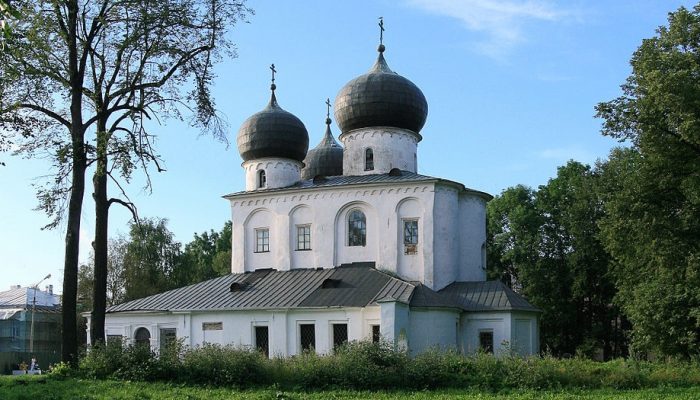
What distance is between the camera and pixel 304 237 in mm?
29844

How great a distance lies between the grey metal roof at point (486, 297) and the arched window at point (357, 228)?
353 cm

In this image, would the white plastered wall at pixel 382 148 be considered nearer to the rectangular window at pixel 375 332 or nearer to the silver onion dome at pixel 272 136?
the silver onion dome at pixel 272 136

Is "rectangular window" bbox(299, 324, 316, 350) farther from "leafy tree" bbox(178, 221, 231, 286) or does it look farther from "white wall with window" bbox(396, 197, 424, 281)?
"leafy tree" bbox(178, 221, 231, 286)

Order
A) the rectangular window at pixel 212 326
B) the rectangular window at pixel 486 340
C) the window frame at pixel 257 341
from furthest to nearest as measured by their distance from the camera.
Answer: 1. the rectangular window at pixel 212 326
2. the window frame at pixel 257 341
3. the rectangular window at pixel 486 340

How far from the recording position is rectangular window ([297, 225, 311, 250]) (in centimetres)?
2971

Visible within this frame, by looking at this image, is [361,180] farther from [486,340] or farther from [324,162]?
[486,340]

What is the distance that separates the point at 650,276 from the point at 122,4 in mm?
16886

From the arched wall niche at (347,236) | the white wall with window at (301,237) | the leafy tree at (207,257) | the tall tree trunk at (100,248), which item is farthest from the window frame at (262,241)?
the leafy tree at (207,257)

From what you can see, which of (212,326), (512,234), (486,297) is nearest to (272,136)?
(212,326)

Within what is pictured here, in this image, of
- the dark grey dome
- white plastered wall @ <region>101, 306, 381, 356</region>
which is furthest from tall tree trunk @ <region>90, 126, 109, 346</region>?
the dark grey dome

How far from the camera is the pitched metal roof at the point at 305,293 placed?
2508cm

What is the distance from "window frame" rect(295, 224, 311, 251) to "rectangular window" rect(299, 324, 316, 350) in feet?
14.9

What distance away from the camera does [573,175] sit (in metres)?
37.5

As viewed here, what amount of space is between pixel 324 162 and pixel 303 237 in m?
6.92
